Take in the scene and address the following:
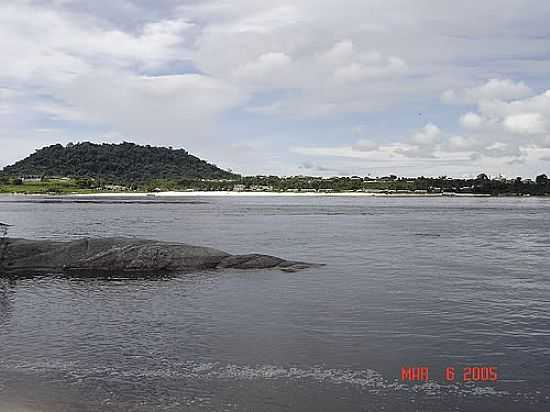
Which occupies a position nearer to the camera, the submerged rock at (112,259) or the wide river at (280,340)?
the wide river at (280,340)

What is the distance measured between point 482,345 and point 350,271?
16.7 meters

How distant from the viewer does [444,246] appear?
52812mm

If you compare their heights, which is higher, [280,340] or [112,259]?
[112,259]

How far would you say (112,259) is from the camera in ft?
118

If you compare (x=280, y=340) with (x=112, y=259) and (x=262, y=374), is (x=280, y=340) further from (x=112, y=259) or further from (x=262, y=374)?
(x=112, y=259)

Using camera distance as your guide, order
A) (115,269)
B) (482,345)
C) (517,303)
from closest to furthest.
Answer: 1. (482,345)
2. (517,303)
3. (115,269)

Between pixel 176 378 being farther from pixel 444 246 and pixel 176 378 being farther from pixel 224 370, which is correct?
pixel 444 246

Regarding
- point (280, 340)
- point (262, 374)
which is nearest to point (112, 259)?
point (280, 340)

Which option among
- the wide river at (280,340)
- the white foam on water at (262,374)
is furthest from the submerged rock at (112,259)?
the white foam on water at (262,374)

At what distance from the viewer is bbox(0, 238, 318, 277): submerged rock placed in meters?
35.7

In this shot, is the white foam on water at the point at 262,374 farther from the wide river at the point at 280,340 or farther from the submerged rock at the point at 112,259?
the submerged rock at the point at 112,259

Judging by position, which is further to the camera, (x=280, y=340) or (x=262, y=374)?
(x=280, y=340)

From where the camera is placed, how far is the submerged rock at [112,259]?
117 feet

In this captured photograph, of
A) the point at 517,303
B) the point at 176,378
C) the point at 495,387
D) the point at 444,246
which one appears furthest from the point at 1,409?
the point at 444,246
